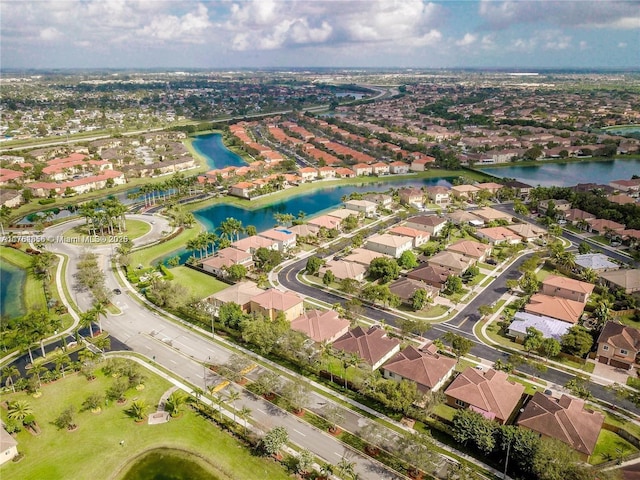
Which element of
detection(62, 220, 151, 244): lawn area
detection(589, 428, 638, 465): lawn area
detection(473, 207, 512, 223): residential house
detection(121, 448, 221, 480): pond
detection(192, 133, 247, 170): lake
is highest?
detection(192, 133, 247, 170): lake

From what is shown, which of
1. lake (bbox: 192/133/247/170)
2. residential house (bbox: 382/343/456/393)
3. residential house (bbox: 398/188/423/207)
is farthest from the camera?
lake (bbox: 192/133/247/170)

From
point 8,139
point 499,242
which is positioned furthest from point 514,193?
point 8,139

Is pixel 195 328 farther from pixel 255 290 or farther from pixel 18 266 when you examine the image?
pixel 18 266

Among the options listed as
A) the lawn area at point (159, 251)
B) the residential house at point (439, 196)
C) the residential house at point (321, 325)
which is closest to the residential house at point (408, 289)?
the residential house at point (321, 325)

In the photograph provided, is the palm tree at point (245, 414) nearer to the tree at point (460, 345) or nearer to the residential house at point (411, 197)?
the tree at point (460, 345)

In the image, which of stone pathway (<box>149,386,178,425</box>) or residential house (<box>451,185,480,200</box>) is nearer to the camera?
stone pathway (<box>149,386,178,425</box>)

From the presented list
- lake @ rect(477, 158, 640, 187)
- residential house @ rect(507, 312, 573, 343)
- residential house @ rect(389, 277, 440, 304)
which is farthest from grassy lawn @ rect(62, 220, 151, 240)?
lake @ rect(477, 158, 640, 187)

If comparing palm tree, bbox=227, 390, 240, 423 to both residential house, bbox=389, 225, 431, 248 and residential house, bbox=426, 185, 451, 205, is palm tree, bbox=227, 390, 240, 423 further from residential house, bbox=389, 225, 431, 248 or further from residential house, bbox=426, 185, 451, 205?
residential house, bbox=426, 185, 451, 205
